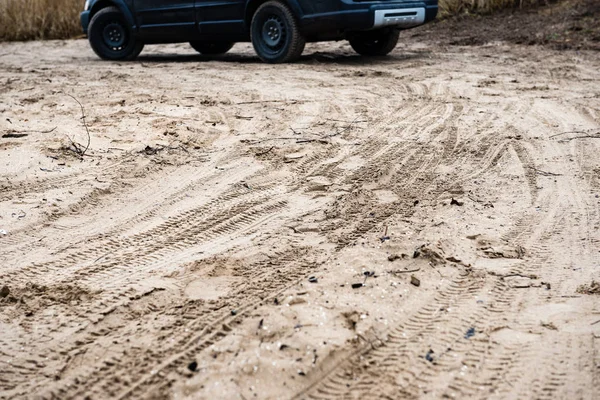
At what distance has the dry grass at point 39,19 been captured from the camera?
15.1m

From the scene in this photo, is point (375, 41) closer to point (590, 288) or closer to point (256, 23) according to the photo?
point (256, 23)

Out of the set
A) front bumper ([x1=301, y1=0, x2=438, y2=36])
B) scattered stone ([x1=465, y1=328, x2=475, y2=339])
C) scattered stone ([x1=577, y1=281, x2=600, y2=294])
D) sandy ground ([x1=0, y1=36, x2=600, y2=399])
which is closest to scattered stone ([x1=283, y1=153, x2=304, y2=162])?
sandy ground ([x1=0, y1=36, x2=600, y2=399])

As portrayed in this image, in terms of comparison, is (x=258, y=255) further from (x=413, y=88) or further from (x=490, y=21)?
(x=490, y=21)

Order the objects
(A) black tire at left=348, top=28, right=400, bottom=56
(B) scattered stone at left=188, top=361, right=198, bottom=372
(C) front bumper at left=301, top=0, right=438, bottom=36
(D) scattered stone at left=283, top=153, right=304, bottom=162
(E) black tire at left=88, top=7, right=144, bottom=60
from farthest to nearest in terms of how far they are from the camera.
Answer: (E) black tire at left=88, top=7, right=144, bottom=60 → (A) black tire at left=348, top=28, right=400, bottom=56 → (C) front bumper at left=301, top=0, right=438, bottom=36 → (D) scattered stone at left=283, top=153, right=304, bottom=162 → (B) scattered stone at left=188, top=361, right=198, bottom=372

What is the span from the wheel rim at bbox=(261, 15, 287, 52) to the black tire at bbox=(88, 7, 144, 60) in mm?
2304

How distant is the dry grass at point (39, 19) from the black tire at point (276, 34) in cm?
653

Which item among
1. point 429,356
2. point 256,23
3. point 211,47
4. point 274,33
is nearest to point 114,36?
point 211,47

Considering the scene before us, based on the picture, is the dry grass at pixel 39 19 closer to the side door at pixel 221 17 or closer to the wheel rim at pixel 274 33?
the side door at pixel 221 17

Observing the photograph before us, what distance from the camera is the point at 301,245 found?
4008mm

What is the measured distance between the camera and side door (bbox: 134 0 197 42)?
10.7 meters

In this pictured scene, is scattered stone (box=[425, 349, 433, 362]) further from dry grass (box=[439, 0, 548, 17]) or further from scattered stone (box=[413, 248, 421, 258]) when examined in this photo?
dry grass (box=[439, 0, 548, 17])

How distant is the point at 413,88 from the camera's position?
8.07 meters

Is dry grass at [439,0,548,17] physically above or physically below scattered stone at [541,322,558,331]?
above

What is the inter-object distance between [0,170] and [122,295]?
7.32 feet
